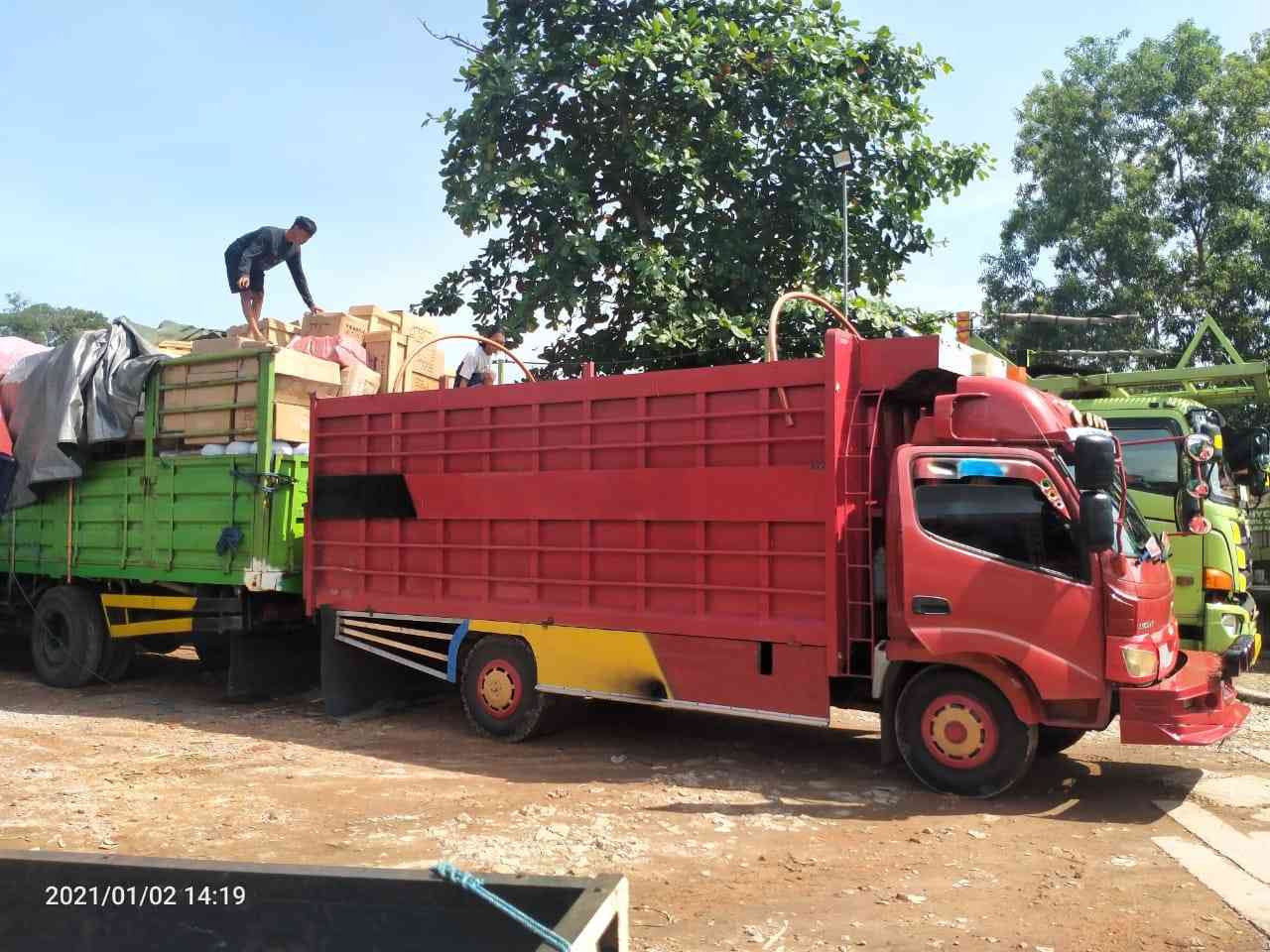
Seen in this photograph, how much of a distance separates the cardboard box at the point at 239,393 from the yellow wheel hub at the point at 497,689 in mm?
2823

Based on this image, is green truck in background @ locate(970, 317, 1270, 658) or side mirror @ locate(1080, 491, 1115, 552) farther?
green truck in background @ locate(970, 317, 1270, 658)

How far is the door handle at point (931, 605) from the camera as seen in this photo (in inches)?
232

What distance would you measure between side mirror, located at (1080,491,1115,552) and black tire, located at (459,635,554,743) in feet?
12.4

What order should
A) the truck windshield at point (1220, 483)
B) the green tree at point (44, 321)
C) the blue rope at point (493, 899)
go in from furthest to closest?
the green tree at point (44, 321)
the truck windshield at point (1220, 483)
the blue rope at point (493, 899)

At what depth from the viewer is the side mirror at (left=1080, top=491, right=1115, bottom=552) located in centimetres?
546

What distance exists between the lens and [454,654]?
7898mm

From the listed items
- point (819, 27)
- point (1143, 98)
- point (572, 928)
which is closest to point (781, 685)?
point (572, 928)

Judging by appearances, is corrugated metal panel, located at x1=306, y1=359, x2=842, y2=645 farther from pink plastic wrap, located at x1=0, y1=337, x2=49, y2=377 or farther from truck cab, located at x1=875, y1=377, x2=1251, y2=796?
pink plastic wrap, located at x1=0, y1=337, x2=49, y2=377

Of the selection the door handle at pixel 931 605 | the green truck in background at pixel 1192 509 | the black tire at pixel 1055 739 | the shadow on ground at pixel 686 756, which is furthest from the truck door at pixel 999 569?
the green truck in background at pixel 1192 509

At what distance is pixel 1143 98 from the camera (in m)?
18.8

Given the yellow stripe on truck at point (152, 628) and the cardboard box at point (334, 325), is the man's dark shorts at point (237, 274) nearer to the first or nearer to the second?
the cardboard box at point (334, 325)

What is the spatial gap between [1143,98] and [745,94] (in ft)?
34.7

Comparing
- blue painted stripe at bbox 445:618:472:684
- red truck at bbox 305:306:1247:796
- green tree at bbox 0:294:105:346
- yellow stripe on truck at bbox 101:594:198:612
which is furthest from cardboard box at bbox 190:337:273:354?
green tree at bbox 0:294:105:346

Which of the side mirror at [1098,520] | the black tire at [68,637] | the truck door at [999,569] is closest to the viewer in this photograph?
the side mirror at [1098,520]
